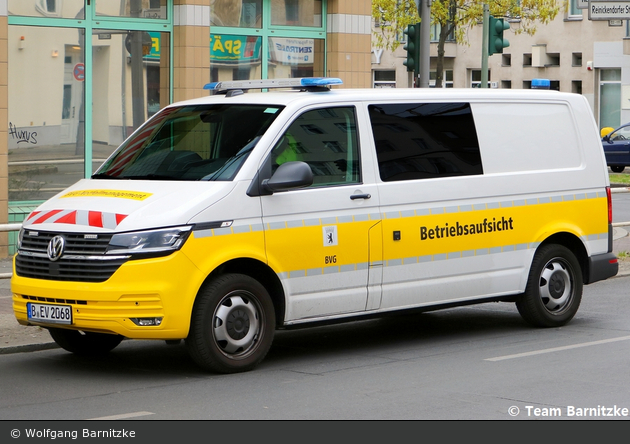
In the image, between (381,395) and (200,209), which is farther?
(200,209)

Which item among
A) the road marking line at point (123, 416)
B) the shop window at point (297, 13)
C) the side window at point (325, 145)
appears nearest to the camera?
the road marking line at point (123, 416)

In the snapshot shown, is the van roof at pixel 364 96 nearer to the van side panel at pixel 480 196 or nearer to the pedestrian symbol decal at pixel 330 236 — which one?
the van side panel at pixel 480 196

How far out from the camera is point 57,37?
600 inches

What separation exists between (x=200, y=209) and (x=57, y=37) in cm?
844

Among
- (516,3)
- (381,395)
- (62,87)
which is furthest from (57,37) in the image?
(516,3)

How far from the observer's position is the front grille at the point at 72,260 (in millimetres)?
7480

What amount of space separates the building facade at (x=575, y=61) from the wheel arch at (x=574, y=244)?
36553mm

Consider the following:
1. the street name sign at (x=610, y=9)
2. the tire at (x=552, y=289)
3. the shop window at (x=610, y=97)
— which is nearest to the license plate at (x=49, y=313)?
the tire at (x=552, y=289)

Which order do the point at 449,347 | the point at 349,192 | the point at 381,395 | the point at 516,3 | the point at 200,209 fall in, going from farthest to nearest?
the point at 516,3 → the point at 449,347 → the point at 349,192 → the point at 200,209 → the point at 381,395

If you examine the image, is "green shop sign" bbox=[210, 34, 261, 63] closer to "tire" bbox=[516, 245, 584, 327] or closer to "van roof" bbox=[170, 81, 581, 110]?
"van roof" bbox=[170, 81, 581, 110]

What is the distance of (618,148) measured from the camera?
3503 centimetres

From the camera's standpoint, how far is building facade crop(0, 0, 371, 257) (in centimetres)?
1502

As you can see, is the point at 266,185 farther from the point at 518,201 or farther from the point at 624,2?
the point at 624,2

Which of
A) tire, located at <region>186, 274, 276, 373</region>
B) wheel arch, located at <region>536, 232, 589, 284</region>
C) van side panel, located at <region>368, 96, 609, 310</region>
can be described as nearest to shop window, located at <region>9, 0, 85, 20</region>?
van side panel, located at <region>368, 96, 609, 310</region>
